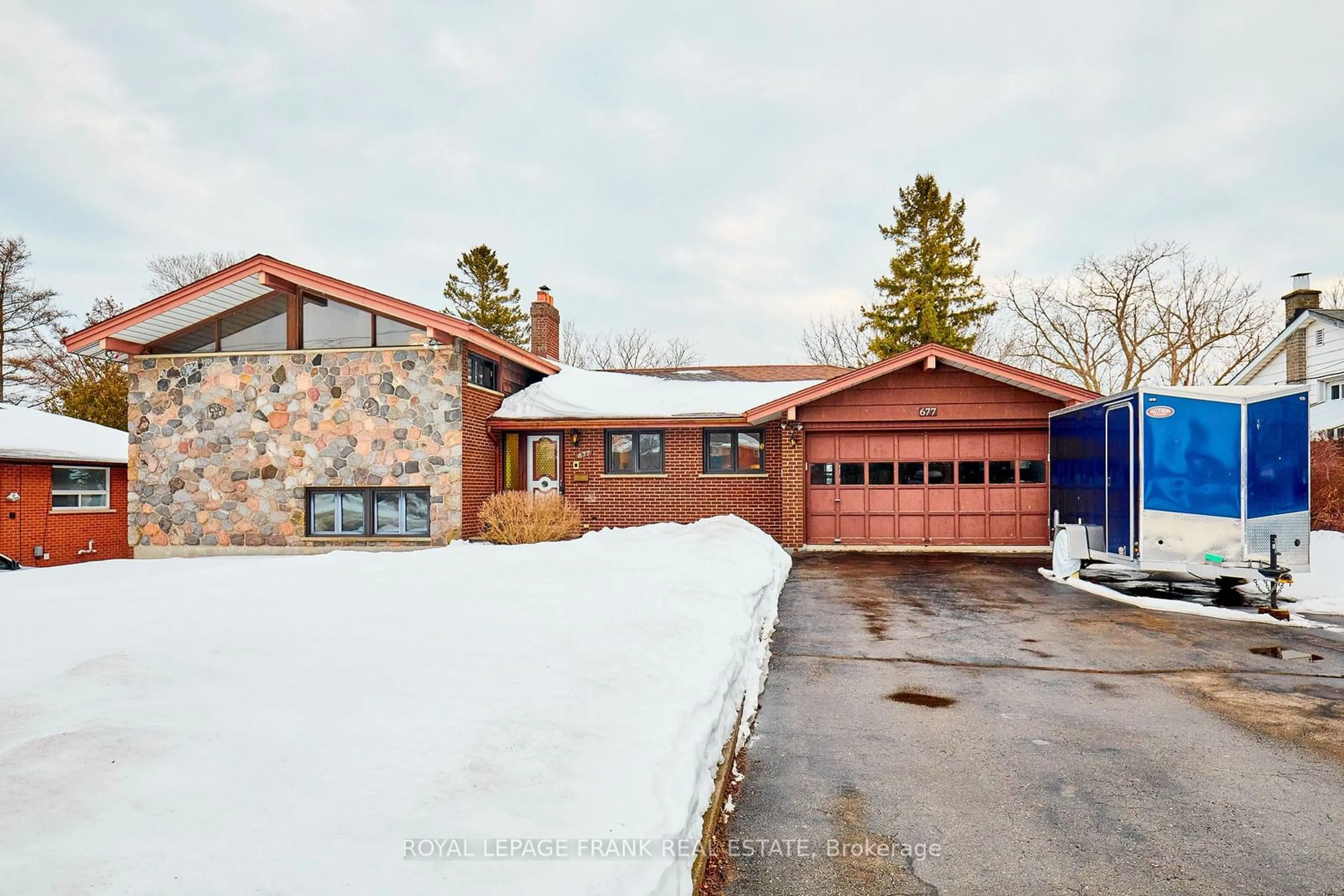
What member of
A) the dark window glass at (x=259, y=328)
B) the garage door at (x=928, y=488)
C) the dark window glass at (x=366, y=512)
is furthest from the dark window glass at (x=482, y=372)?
the garage door at (x=928, y=488)

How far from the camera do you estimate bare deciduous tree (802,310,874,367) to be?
3972 centimetres

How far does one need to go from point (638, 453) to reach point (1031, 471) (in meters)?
8.67

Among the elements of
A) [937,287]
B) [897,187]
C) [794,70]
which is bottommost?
[937,287]

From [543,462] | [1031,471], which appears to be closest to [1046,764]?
[1031,471]

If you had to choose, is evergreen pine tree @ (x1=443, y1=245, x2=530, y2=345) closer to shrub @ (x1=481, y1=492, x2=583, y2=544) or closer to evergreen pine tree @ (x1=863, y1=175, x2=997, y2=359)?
evergreen pine tree @ (x1=863, y1=175, x2=997, y2=359)

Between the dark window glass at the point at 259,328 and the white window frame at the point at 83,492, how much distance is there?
305 inches

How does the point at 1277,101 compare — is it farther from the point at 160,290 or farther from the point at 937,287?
the point at 160,290

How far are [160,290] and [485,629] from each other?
130 feet

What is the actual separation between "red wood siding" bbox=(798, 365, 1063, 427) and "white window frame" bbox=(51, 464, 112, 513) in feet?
63.8

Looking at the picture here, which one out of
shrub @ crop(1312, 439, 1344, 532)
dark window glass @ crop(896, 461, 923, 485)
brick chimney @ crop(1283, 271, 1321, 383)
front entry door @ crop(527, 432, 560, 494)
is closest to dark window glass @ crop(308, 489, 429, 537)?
front entry door @ crop(527, 432, 560, 494)

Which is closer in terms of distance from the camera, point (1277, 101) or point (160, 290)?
point (1277, 101)

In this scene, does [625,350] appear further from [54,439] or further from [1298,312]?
[1298,312]

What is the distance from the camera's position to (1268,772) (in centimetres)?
378

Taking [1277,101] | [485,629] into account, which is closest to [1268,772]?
[485,629]
